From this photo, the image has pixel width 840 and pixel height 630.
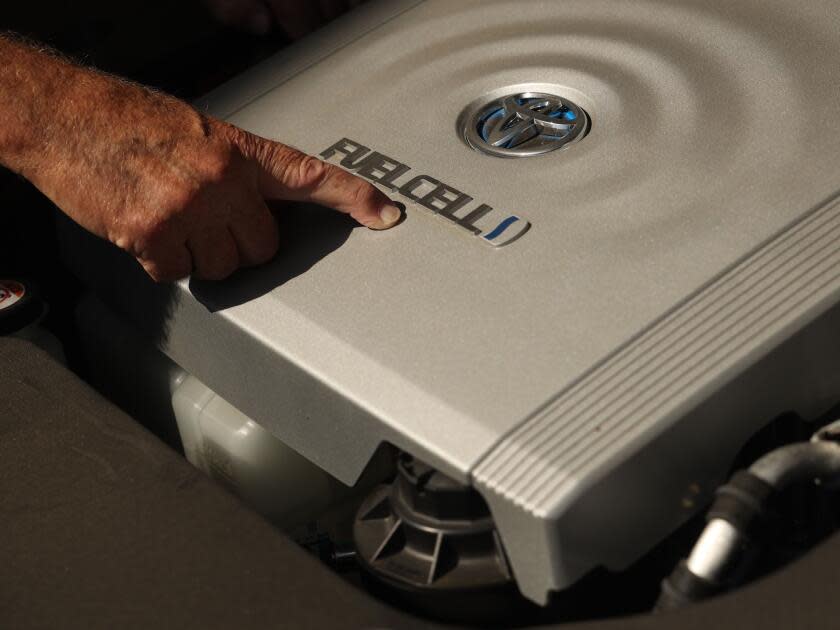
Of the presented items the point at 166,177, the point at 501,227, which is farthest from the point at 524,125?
the point at 166,177

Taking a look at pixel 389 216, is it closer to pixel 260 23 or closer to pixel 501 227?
pixel 501 227

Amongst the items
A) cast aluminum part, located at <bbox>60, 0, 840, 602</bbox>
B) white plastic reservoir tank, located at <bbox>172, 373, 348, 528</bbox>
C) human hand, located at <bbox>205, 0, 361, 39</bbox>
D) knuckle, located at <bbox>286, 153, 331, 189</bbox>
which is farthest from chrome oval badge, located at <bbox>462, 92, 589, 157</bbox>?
human hand, located at <bbox>205, 0, 361, 39</bbox>

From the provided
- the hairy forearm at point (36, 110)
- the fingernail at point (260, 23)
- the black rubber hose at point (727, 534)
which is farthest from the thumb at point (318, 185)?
the fingernail at point (260, 23)

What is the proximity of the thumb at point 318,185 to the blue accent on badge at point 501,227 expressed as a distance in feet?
0.24

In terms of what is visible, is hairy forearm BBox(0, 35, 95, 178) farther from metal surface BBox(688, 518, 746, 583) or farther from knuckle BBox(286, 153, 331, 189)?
metal surface BBox(688, 518, 746, 583)

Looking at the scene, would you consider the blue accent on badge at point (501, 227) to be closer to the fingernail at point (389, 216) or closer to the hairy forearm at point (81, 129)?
the fingernail at point (389, 216)

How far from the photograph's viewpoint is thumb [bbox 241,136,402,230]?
835 millimetres

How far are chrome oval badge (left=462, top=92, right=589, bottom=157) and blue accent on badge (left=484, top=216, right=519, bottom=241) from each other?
0.08 m

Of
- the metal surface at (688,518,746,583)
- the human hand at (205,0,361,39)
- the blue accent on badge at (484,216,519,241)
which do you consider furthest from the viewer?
the human hand at (205,0,361,39)

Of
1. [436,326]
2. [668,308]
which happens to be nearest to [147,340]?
[436,326]

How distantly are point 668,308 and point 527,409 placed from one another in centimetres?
11

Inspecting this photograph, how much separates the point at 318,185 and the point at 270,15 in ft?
1.49

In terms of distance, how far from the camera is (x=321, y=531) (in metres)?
0.89

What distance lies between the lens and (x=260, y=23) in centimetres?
123
